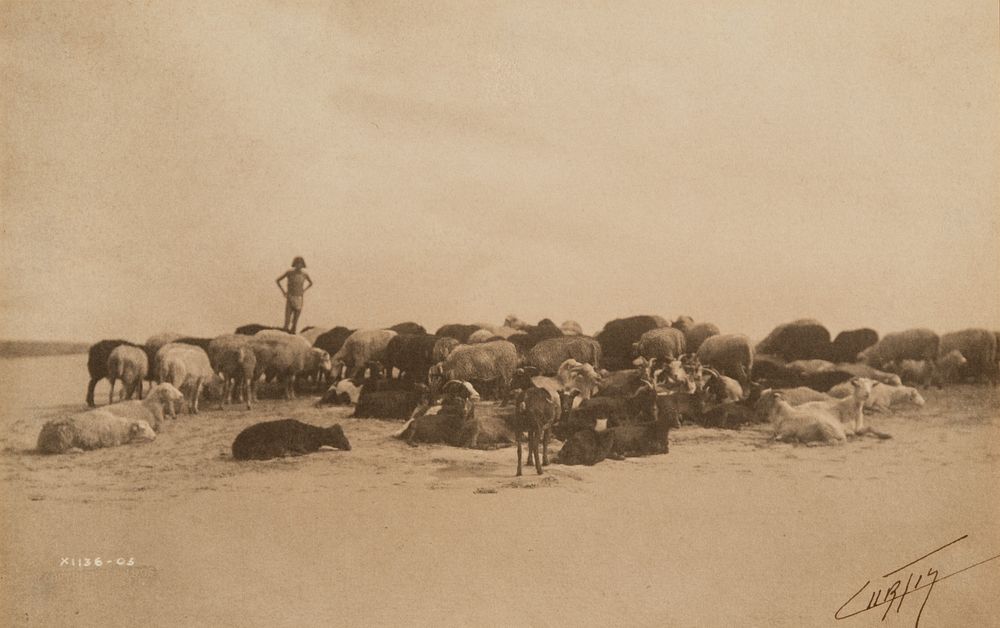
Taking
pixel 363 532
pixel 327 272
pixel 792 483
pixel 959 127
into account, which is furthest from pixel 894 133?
pixel 363 532

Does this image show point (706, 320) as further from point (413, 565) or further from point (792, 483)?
point (413, 565)

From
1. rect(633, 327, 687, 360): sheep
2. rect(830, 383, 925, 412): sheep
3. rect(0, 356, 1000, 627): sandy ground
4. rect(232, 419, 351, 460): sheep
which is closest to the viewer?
rect(0, 356, 1000, 627): sandy ground

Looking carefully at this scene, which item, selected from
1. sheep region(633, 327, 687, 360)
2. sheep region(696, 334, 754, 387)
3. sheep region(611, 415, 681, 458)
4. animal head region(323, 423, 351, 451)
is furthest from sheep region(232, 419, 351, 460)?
sheep region(696, 334, 754, 387)

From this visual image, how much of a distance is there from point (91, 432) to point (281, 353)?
3.42ft

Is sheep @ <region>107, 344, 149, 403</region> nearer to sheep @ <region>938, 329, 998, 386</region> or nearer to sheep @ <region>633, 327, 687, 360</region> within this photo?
sheep @ <region>633, 327, 687, 360</region>

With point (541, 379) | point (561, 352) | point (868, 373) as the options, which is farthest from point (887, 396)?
point (541, 379)

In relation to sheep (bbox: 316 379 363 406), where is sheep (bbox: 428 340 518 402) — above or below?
above

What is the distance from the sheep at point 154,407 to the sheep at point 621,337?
2.32m

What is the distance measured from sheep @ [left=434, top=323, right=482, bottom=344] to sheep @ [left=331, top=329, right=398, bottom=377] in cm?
26

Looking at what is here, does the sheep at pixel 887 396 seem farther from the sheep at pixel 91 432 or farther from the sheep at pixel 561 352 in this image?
the sheep at pixel 91 432

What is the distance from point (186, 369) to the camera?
5012mm
